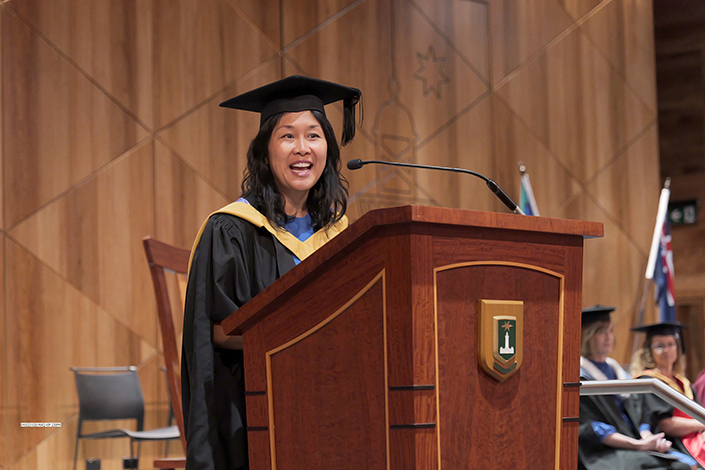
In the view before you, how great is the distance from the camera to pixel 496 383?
1328mm

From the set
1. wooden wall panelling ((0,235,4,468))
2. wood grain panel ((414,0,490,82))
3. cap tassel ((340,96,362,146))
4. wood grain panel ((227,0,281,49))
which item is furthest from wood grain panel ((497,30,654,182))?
cap tassel ((340,96,362,146))

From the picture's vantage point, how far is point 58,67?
4793 millimetres

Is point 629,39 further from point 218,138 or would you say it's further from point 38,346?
point 38,346

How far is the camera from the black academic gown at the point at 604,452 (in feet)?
13.0

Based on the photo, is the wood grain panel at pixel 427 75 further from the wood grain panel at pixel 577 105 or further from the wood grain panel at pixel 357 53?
the wood grain panel at pixel 577 105

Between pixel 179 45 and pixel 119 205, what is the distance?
4.08 feet

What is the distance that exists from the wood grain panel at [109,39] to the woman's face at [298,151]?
338 centimetres

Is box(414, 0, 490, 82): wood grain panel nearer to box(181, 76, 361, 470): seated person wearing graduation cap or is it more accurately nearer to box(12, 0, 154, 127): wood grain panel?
box(12, 0, 154, 127): wood grain panel

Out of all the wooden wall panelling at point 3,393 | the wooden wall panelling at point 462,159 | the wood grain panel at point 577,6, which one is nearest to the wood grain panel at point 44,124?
the wooden wall panelling at point 3,393

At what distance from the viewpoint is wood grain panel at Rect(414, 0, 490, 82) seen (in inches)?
253

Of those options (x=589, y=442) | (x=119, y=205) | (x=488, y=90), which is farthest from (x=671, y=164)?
(x=119, y=205)

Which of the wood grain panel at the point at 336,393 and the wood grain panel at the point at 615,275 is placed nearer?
the wood grain panel at the point at 336,393

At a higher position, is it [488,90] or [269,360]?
[488,90]

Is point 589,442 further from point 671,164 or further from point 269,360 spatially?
point 671,164
